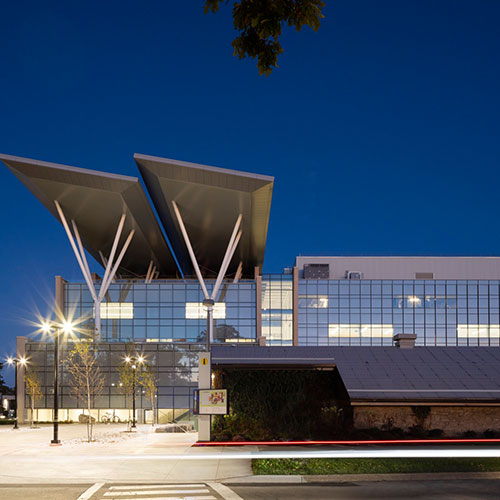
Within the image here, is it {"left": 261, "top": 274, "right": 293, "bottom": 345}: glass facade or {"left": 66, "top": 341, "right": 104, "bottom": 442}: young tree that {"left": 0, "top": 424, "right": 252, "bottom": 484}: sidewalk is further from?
{"left": 261, "top": 274, "right": 293, "bottom": 345}: glass facade

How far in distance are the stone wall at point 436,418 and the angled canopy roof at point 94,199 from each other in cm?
3199

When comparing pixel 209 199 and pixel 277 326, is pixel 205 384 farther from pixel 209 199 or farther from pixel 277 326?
pixel 277 326

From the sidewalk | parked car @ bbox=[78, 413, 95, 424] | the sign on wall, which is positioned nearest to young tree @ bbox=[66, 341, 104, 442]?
parked car @ bbox=[78, 413, 95, 424]

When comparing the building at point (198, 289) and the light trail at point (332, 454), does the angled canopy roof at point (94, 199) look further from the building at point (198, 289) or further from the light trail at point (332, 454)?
the light trail at point (332, 454)

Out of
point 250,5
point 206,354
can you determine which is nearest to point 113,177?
point 206,354

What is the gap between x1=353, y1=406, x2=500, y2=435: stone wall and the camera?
22875 millimetres

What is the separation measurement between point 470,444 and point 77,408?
38.6 m

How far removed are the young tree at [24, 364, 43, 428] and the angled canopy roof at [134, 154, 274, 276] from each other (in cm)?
1835

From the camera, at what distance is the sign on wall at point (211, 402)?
2352 centimetres

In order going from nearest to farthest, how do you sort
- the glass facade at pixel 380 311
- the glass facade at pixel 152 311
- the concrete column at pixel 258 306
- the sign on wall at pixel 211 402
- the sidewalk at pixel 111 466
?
the sidewalk at pixel 111 466
the sign on wall at pixel 211 402
the glass facade at pixel 152 311
the concrete column at pixel 258 306
the glass facade at pixel 380 311

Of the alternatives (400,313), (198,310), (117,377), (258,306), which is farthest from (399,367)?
(400,313)

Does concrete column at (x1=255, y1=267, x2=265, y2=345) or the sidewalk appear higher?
concrete column at (x1=255, y1=267, x2=265, y2=345)

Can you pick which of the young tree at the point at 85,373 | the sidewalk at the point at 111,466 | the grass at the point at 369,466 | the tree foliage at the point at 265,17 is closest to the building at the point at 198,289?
the young tree at the point at 85,373

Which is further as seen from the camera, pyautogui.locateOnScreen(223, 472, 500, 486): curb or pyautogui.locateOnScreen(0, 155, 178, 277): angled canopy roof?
pyautogui.locateOnScreen(0, 155, 178, 277): angled canopy roof
